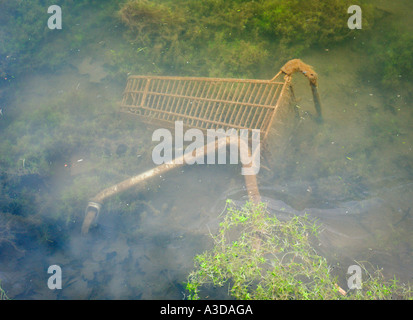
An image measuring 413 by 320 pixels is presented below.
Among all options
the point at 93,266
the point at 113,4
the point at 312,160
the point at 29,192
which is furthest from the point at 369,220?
the point at 113,4

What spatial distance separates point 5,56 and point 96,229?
499 cm

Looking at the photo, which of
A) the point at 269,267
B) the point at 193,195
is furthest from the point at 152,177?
the point at 269,267

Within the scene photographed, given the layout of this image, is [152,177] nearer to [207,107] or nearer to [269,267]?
[207,107]

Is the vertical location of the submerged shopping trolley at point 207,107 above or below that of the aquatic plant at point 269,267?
above

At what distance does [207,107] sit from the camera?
4.49 m

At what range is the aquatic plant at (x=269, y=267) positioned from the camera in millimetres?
2805

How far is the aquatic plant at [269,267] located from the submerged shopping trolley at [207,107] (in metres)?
0.47

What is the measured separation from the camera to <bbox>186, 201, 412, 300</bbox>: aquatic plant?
280 centimetres

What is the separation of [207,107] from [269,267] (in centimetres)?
270

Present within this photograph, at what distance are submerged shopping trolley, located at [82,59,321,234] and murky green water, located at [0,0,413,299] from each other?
0.32 m

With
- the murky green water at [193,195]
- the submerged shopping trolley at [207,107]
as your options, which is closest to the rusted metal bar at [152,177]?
the submerged shopping trolley at [207,107]

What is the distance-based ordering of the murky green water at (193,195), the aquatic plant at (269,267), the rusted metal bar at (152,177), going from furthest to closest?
the rusted metal bar at (152,177), the murky green water at (193,195), the aquatic plant at (269,267)

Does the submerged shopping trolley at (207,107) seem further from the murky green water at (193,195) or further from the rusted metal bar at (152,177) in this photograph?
the murky green water at (193,195)
